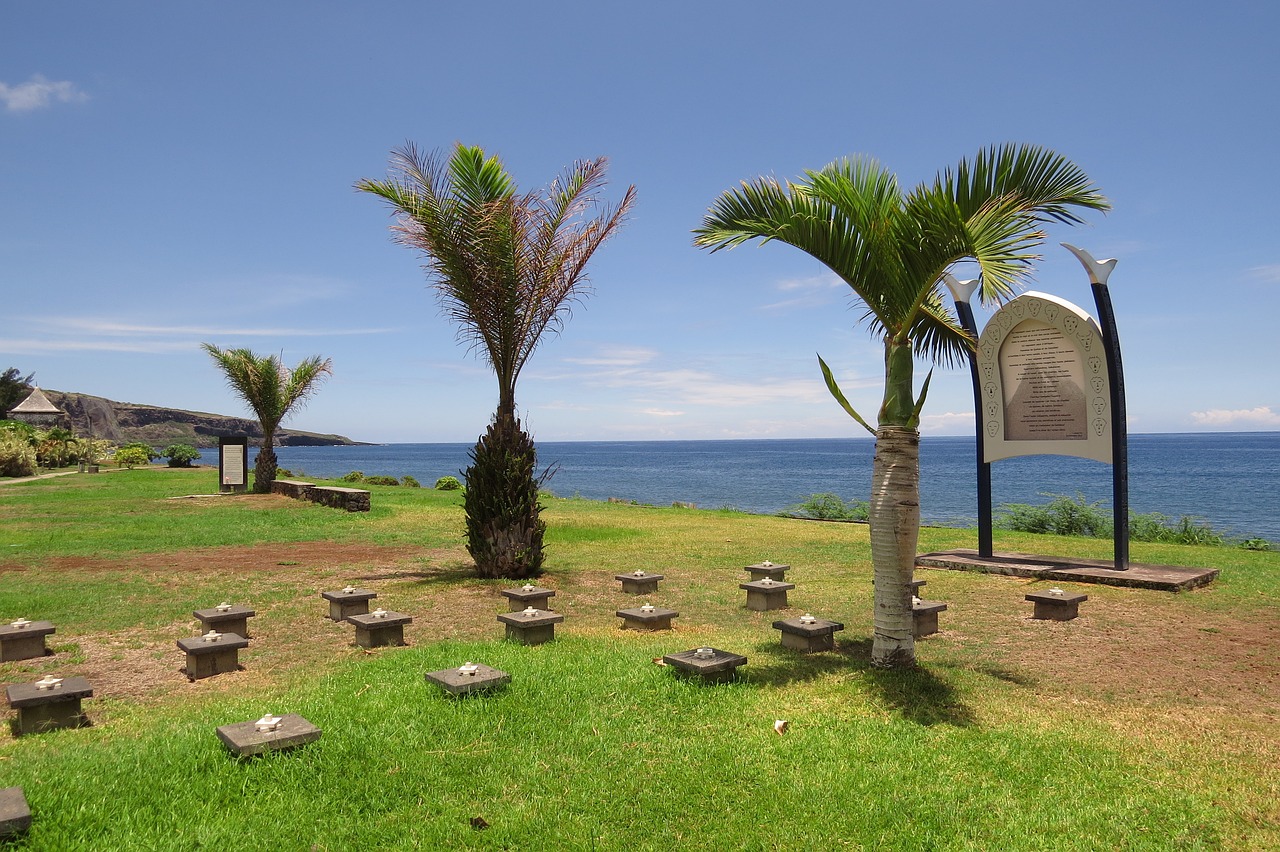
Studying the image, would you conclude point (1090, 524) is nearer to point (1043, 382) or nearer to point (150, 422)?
point (1043, 382)

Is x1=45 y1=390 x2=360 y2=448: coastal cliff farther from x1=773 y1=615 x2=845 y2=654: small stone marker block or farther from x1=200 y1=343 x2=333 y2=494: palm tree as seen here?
x1=773 y1=615 x2=845 y2=654: small stone marker block

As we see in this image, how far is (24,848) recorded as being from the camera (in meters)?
3.44

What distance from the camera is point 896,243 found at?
626 centimetres

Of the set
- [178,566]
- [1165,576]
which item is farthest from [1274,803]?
[178,566]

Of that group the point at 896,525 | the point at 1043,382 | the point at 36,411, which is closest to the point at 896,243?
the point at 896,525

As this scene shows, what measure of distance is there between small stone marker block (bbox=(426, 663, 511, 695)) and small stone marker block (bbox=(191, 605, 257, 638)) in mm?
3009

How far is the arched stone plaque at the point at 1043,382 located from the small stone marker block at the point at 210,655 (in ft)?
35.8

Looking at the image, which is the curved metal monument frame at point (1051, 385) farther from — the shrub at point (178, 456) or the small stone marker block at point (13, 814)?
the shrub at point (178, 456)

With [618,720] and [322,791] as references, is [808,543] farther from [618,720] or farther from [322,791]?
[322,791]

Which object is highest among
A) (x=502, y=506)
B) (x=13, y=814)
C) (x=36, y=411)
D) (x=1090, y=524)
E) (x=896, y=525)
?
(x=36, y=411)

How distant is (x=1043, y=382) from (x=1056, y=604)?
5041 millimetres

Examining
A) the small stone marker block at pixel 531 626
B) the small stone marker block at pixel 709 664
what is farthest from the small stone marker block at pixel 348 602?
the small stone marker block at pixel 709 664

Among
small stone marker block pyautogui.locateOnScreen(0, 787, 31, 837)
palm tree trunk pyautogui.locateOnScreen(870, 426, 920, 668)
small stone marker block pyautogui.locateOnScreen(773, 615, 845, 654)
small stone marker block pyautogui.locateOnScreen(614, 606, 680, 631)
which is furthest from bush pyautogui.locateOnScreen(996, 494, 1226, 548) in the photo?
small stone marker block pyautogui.locateOnScreen(0, 787, 31, 837)

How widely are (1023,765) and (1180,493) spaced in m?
63.3
